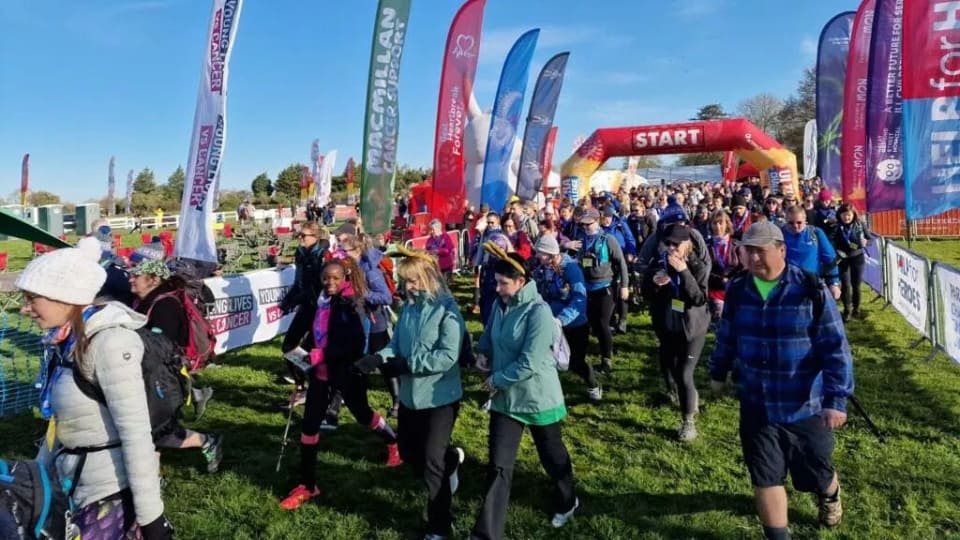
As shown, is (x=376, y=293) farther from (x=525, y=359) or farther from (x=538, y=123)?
(x=538, y=123)

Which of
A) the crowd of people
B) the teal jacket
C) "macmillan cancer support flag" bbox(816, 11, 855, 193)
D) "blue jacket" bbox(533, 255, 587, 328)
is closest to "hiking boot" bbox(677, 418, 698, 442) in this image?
the crowd of people

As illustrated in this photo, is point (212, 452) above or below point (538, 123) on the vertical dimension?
below

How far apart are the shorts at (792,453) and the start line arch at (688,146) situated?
1882cm

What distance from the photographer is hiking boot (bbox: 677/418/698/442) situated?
16.8ft

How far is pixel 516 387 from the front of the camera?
3.51 meters

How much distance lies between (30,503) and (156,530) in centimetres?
54

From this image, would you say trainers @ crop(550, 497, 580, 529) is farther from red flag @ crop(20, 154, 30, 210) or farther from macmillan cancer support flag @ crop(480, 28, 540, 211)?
red flag @ crop(20, 154, 30, 210)

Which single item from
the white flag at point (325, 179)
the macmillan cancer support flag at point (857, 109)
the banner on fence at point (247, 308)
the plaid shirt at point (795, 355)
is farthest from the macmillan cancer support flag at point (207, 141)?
the white flag at point (325, 179)

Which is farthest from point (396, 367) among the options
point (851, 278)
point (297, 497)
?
point (851, 278)

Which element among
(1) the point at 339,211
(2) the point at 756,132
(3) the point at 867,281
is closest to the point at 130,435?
(3) the point at 867,281

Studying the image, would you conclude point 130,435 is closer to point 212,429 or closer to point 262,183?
point 212,429

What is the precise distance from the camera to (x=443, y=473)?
3543mm

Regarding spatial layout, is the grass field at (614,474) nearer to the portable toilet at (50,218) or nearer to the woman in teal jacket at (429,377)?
the woman in teal jacket at (429,377)

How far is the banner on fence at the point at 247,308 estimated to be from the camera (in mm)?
8266
